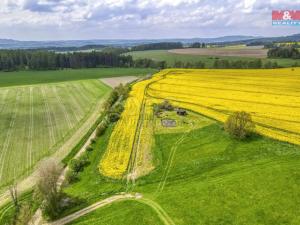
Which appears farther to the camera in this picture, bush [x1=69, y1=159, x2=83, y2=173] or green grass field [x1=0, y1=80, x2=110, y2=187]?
green grass field [x1=0, y1=80, x2=110, y2=187]

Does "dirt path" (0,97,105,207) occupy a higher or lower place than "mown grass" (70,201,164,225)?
higher

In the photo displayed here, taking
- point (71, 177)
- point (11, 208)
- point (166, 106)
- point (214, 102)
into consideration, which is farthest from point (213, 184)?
point (214, 102)

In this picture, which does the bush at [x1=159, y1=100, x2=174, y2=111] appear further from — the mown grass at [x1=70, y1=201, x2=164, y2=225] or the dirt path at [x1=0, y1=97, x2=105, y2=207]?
the mown grass at [x1=70, y1=201, x2=164, y2=225]

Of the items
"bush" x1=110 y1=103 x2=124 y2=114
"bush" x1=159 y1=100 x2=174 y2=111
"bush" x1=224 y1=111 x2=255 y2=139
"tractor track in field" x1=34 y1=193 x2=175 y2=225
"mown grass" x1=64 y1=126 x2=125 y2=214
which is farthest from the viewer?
"bush" x1=159 y1=100 x2=174 y2=111

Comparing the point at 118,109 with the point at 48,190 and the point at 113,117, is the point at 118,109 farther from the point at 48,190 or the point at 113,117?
the point at 48,190

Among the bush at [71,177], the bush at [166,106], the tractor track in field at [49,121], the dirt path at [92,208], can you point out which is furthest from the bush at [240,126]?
the tractor track in field at [49,121]

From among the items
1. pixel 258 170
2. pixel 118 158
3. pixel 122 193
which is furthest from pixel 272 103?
pixel 122 193

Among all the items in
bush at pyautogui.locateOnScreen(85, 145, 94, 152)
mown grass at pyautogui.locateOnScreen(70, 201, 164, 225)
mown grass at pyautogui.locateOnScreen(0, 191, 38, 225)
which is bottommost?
mown grass at pyautogui.locateOnScreen(0, 191, 38, 225)

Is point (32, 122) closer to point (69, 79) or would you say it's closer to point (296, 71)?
point (69, 79)

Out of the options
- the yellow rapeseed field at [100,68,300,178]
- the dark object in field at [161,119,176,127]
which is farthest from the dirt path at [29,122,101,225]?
the dark object in field at [161,119,176,127]
